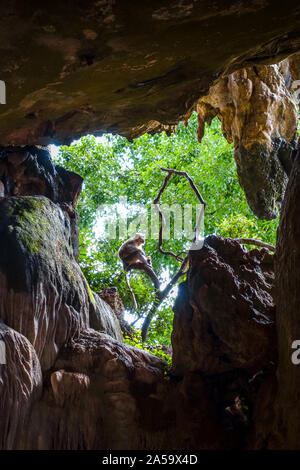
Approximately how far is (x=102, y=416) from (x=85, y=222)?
12.9 m

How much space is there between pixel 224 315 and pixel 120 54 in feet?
8.55

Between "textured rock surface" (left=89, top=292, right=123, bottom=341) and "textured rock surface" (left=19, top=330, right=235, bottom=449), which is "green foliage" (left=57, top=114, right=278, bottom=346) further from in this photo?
"textured rock surface" (left=19, top=330, right=235, bottom=449)

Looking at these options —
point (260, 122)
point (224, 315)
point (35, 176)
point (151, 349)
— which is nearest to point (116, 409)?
point (224, 315)

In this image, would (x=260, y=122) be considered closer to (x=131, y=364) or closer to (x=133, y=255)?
(x=133, y=255)

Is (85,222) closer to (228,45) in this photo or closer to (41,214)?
(41,214)

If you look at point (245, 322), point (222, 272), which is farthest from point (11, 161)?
point (245, 322)

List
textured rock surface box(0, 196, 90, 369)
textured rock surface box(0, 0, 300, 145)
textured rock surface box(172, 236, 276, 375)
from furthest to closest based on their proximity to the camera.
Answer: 1. textured rock surface box(0, 196, 90, 369)
2. textured rock surface box(172, 236, 276, 375)
3. textured rock surface box(0, 0, 300, 145)

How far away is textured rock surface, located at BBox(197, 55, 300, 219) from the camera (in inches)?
303

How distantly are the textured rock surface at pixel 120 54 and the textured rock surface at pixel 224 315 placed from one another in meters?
1.84

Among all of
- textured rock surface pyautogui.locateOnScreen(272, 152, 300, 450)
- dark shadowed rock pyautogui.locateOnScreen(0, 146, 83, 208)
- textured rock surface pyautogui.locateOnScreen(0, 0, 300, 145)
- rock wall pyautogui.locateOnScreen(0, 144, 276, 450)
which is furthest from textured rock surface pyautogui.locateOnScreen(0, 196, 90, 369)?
textured rock surface pyautogui.locateOnScreen(272, 152, 300, 450)

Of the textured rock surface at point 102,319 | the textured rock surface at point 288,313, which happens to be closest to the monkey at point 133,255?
the textured rock surface at point 102,319

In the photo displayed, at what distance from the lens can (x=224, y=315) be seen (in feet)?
14.8

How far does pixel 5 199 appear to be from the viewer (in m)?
5.43

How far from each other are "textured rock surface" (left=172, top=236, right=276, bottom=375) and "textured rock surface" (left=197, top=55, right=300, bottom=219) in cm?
334
